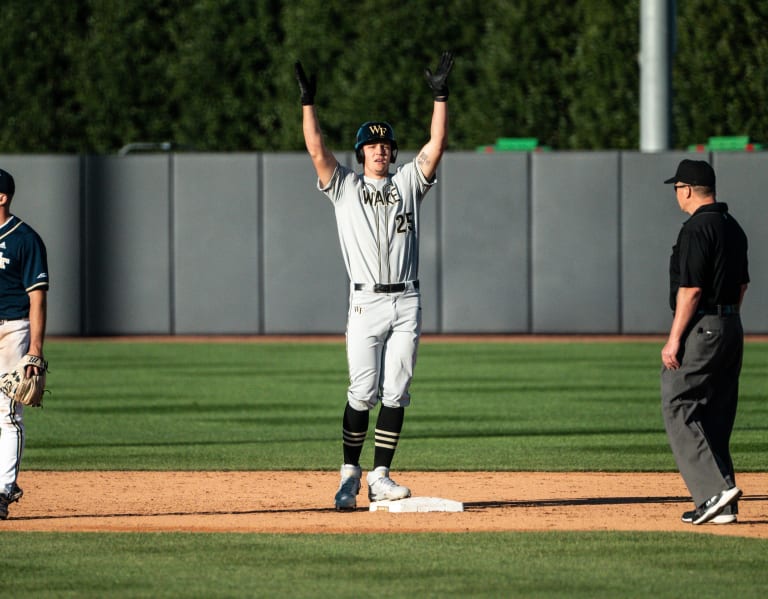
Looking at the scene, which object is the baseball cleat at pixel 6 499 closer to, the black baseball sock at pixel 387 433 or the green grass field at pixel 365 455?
the green grass field at pixel 365 455

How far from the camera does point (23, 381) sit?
8289 millimetres

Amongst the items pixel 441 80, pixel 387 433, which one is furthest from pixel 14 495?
pixel 441 80

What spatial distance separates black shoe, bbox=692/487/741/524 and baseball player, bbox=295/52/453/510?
1.66m

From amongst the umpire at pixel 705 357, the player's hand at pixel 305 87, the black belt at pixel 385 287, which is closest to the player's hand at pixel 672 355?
the umpire at pixel 705 357

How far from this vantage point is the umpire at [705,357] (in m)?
8.05

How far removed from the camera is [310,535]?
805 cm

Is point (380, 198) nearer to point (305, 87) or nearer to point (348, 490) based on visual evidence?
point (305, 87)

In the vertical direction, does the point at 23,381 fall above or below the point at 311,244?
below

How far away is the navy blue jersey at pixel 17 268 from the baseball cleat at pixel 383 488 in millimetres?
2113

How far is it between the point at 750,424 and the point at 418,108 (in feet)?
72.1

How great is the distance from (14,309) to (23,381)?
42cm

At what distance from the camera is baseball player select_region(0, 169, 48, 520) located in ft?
27.6

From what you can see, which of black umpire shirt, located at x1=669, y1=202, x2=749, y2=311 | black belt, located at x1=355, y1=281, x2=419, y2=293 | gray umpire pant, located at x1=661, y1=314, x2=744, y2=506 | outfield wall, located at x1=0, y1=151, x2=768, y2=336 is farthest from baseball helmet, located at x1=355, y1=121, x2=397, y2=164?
outfield wall, located at x1=0, y1=151, x2=768, y2=336

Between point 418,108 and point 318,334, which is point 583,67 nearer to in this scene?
point 418,108
